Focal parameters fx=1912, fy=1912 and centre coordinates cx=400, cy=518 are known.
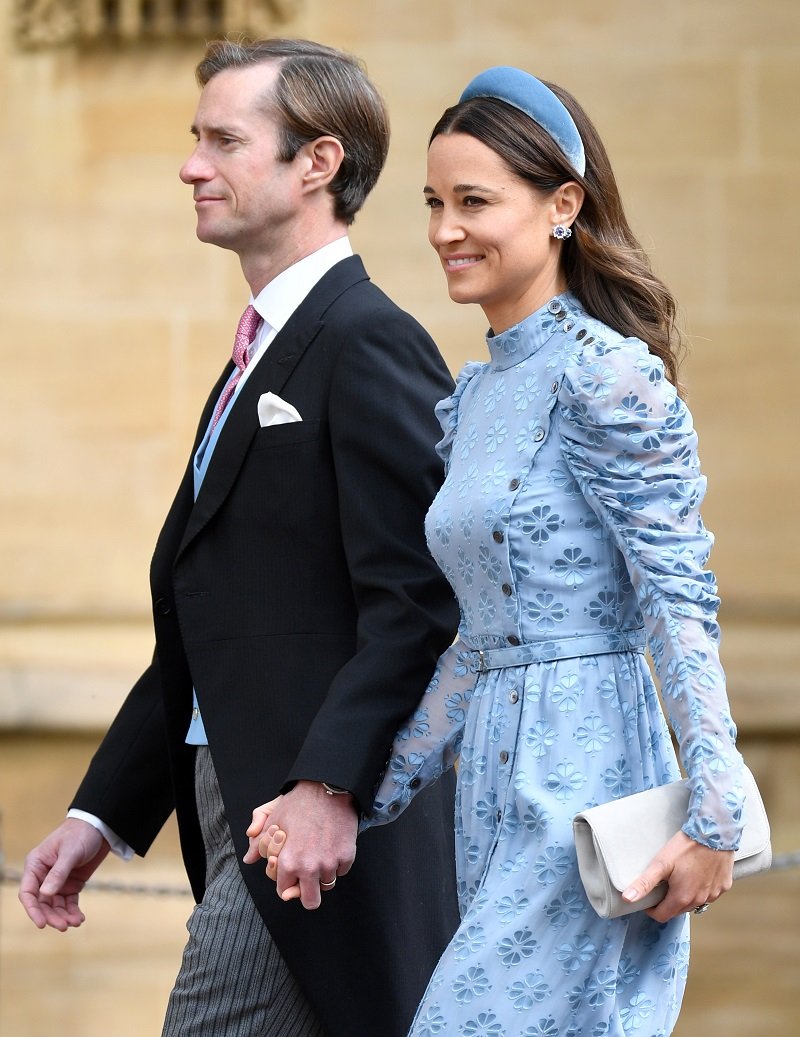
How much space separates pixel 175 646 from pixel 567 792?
2.59 feet

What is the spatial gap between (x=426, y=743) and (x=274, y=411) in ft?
1.78

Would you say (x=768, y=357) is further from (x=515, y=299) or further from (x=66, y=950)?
(x=515, y=299)

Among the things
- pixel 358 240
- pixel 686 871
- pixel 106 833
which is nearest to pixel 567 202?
pixel 686 871

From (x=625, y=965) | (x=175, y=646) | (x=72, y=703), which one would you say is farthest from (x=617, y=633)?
(x=72, y=703)

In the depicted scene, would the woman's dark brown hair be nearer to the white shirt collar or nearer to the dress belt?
the dress belt

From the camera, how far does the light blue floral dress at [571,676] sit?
2.06m

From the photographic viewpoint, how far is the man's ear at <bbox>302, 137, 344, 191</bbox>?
9.36ft

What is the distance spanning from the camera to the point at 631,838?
1.99 metres

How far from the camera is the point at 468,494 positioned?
2254mm

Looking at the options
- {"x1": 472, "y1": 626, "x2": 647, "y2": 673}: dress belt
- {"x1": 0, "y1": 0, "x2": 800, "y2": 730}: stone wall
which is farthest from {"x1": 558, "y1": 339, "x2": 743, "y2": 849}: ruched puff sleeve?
{"x1": 0, "y1": 0, "x2": 800, "y2": 730}: stone wall

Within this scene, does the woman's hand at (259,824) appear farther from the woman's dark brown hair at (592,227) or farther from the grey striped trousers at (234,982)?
the woman's dark brown hair at (592,227)

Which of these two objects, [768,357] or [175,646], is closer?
[175,646]

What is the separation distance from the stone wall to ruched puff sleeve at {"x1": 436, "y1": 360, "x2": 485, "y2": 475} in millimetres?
2635

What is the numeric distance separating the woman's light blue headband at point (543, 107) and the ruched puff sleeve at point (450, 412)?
12.6 inches
